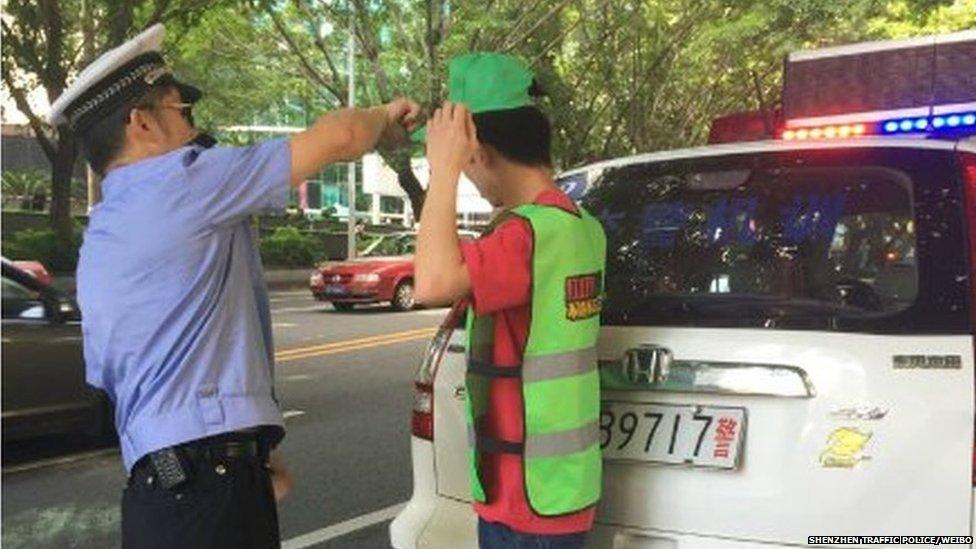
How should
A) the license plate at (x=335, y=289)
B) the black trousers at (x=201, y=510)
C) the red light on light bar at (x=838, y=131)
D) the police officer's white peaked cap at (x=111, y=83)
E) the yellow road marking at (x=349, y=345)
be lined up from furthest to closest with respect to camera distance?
1. the license plate at (x=335, y=289)
2. the yellow road marking at (x=349, y=345)
3. the red light on light bar at (x=838, y=131)
4. the police officer's white peaked cap at (x=111, y=83)
5. the black trousers at (x=201, y=510)

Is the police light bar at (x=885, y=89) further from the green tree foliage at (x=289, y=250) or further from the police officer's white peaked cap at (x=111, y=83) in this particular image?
the green tree foliage at (x=289, y=250)

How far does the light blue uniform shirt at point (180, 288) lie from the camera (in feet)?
7.14

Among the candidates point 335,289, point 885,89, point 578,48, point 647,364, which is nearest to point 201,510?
point 647,364

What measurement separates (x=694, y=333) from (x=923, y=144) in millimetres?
788

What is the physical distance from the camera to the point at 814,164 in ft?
9.97

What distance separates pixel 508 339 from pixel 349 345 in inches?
436

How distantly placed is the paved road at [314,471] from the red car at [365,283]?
6.85 meters

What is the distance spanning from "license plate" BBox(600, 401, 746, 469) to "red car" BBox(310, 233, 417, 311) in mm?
15765

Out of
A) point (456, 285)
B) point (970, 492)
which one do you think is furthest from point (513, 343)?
point (970, 492)

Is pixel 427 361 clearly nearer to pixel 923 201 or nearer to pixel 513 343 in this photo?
pixel 513 343

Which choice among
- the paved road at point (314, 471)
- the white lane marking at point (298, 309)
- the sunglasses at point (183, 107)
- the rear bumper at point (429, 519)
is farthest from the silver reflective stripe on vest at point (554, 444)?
the white lane marking at point (298, 309)

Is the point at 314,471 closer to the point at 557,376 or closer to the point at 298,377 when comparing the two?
the point at 298,377

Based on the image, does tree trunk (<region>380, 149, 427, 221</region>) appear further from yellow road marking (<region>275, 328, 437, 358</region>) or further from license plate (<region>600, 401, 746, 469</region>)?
license plate (<region>600, 401, 746, 469</region>)

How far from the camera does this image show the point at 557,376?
2395 mm
